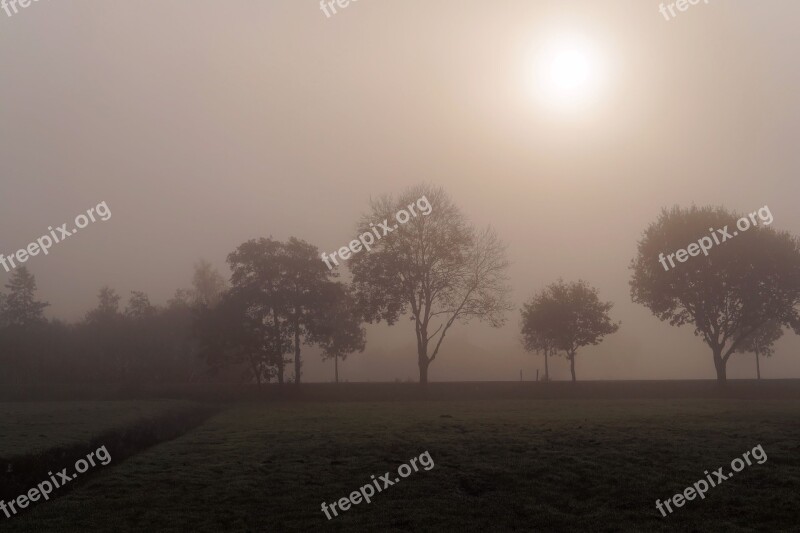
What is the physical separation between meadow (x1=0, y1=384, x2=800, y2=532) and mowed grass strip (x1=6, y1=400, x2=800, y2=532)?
0.07m

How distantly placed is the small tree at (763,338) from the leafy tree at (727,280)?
63.9 feet

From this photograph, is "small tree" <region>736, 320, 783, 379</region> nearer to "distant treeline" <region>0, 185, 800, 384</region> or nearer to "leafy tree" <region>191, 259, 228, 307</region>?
"distant treeline" <region>0, 185, 800, 384</region>

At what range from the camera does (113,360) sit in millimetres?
101875

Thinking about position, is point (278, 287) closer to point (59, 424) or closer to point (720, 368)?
point (59, 424)

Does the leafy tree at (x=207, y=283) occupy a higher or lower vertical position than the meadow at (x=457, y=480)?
higher

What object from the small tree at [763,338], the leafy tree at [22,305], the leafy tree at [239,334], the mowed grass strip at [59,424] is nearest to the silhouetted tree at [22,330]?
the leafy tree at [22,305]

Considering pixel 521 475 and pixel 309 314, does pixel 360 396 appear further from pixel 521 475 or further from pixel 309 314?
pixel 521 475

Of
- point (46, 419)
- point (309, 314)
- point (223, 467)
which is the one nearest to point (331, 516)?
point (223, 467)

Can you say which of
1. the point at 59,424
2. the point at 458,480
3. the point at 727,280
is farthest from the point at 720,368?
the point at 59,424

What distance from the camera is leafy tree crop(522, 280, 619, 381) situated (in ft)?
278

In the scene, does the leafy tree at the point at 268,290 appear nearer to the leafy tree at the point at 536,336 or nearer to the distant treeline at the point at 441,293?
the distant treeline at the point at 441,293

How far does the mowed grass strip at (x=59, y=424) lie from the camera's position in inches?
1244

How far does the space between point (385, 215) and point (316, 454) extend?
1804 inches

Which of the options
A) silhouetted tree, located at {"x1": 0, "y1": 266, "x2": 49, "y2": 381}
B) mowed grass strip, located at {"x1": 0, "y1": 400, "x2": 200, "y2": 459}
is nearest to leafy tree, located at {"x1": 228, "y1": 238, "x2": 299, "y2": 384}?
mowed grass strip, located at {"x1": 0, "y1": 400, "x2": 200, "y2": 459}
